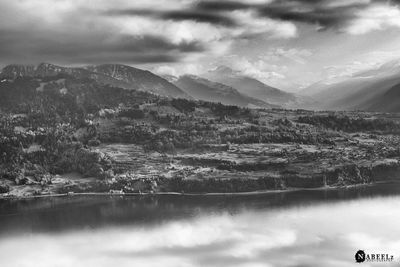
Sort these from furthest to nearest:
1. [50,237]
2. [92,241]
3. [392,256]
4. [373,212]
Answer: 1. [373,212]
2. [50,237]
3. [92,241]
4. [392,256]

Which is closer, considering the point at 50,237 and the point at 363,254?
the point at 363,254

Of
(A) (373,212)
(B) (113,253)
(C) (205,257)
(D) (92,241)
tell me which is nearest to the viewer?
(C) (205,257)

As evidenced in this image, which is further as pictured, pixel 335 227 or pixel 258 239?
pixel 335 227

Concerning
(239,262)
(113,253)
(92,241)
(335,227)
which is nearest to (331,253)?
(239,262)

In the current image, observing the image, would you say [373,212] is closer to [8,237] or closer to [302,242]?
[302,242]

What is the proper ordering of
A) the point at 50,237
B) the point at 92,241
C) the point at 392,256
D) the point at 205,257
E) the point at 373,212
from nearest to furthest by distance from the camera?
the point at 392,256, the point at 205,257, the point at 92,241, the point at 50,237, the point at 373,212

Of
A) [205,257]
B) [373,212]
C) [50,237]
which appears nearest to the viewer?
[205,257]

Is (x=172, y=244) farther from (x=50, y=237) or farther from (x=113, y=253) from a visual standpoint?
(x=50, y=237)

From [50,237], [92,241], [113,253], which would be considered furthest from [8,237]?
[113,253]
